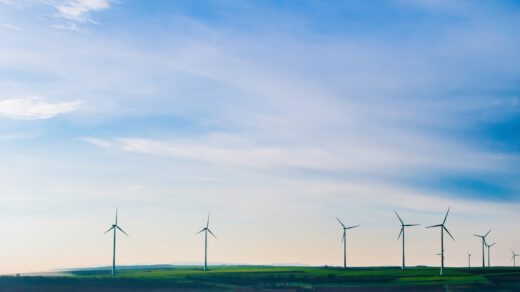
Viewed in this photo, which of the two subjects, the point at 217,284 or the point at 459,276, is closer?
the point at 217,284

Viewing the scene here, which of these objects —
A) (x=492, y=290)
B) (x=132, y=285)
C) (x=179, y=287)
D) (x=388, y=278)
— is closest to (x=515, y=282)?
(x=492, y=290)

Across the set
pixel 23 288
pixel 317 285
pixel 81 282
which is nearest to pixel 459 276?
pixel 317 285

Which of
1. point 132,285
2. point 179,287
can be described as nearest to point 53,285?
point 132,285

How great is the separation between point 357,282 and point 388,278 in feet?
47.6

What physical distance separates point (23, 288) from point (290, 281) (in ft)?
208

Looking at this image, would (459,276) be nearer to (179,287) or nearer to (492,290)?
(492,290)

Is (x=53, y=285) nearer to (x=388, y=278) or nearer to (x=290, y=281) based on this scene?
(x=290, y=281)

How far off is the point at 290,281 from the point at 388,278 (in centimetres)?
2778

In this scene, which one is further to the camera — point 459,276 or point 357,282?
point 459,276

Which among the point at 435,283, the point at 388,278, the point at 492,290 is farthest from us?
the point at 388,278

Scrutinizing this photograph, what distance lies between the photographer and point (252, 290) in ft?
536

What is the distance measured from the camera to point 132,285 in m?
→ 176

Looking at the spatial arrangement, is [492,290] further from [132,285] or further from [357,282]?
[132,285]

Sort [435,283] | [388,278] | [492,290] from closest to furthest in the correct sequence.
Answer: [492,290], [435,283], [388,278]
